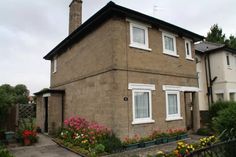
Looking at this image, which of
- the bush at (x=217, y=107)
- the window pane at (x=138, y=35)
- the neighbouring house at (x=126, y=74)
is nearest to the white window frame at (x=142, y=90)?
the neighbouring house at (x=126, y=74)

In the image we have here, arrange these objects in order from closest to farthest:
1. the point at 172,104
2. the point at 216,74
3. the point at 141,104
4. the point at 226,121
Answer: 1. the point at 226,121
2. the point at 141,104
3. the point at 172,104
4. the point at 216,74

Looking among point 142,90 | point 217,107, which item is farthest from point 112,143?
point 217,107

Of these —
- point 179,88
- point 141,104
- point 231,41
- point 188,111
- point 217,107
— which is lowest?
point 188,111

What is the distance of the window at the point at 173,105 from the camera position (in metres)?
11.4

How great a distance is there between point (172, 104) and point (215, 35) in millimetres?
32430

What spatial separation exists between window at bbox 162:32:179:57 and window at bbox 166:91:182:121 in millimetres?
2563

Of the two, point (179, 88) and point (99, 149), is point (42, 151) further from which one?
point (179, 88)

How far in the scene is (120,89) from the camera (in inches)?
365

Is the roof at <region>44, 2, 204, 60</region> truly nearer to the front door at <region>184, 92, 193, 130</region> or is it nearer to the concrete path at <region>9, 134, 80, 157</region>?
the front door at <region>184, 92, 193, 130</region>

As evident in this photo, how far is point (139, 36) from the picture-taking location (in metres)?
10.6

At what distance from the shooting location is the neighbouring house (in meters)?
9.39

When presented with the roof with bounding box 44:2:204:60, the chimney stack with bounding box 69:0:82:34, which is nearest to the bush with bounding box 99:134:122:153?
the roof with bounding box 44:2:204:60

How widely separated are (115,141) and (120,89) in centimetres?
243

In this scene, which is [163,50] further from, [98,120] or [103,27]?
[98,120]
